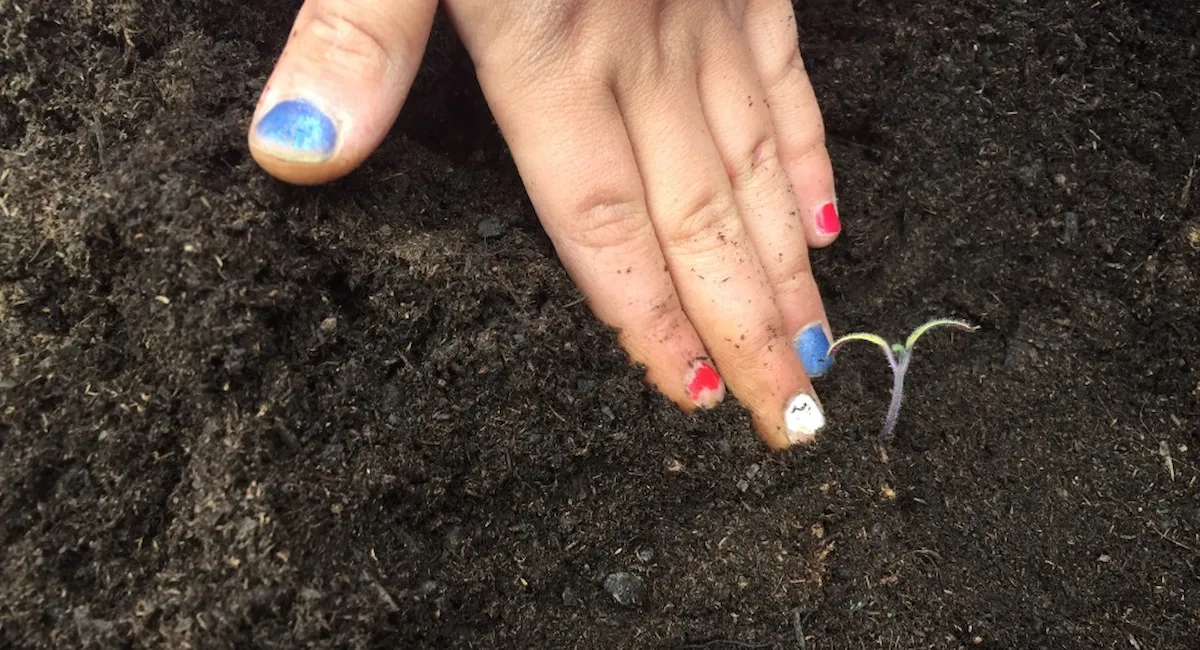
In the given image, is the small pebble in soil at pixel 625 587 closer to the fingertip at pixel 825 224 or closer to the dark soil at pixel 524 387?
the dark soil at pixel 524 387

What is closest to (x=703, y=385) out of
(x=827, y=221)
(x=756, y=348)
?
(x=756, y=348)

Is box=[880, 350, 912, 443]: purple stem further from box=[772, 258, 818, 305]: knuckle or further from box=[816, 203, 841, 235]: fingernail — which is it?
box=[816, 203, 841, 235]: fingernail

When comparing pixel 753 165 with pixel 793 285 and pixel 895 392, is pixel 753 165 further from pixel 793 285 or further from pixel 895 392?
pixel 895 392

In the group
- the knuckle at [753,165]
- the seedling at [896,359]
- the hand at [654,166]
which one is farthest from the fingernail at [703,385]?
the knuckle at [753,165]

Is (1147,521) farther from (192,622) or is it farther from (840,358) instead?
(192,622)

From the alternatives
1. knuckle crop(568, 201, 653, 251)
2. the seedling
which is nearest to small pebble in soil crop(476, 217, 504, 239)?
knuckle crop(568, 201, 653, 251)

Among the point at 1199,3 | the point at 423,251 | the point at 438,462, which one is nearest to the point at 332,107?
the point at 423,251
